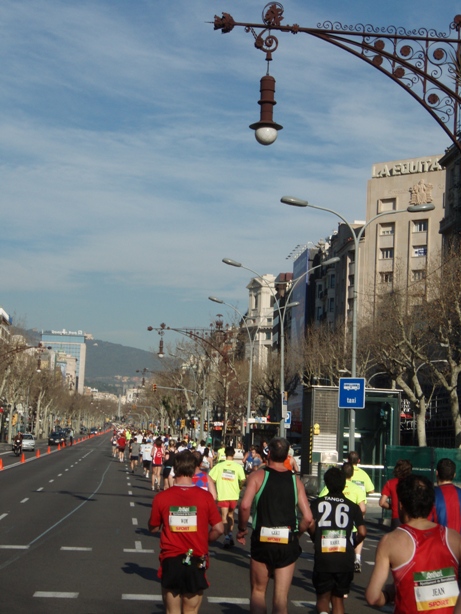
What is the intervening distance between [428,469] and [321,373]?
130 ft

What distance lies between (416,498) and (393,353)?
132 ft

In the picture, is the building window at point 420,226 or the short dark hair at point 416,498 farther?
the building window at point 420,226

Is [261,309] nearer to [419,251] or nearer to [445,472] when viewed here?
[419,251]

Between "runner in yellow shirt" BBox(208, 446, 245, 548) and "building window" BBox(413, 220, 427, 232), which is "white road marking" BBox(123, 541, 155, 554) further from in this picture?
"building window" BBox(413, 220, 427, 232)

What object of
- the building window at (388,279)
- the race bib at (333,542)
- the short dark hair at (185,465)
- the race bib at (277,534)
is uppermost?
the building window at (388,279)

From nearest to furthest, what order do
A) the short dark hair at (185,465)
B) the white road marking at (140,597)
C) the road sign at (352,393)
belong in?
the short dark hair at (185,465)
the white road marking at (140,597)
the road sign at (352,393)

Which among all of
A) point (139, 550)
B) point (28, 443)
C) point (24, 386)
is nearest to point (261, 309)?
point (24, 386)

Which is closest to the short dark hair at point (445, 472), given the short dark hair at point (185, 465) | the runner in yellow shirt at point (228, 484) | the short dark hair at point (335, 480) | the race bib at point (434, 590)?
the short dark hair at point (335, 480)

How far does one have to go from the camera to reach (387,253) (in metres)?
84.8

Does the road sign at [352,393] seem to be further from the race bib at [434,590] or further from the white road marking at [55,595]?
the race bib at [434,590]

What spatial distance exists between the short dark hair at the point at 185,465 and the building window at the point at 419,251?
7563 centimetres

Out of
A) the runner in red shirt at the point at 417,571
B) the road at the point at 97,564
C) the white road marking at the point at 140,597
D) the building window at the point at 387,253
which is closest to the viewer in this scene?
the runner in red shirt at the point at 417,571

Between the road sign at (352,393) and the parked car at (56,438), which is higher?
the road sign at (352,393)

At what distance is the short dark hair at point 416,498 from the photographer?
564 cm
